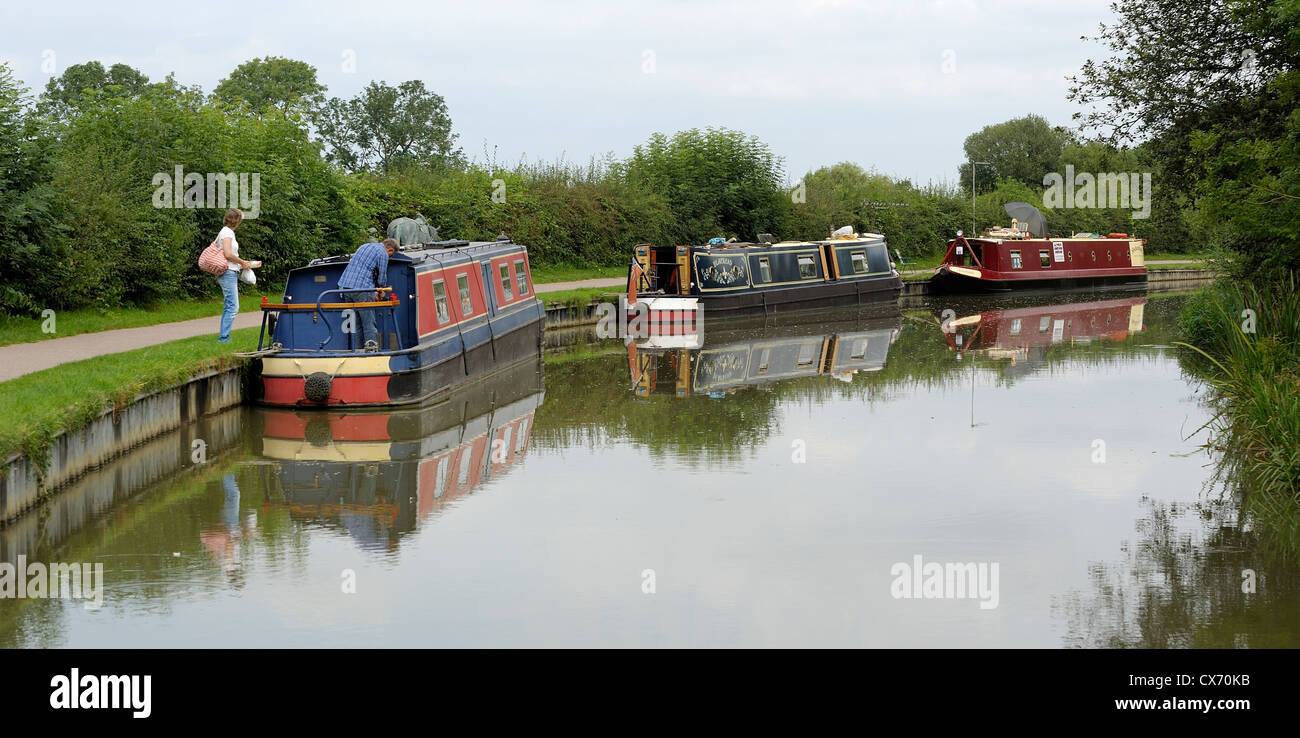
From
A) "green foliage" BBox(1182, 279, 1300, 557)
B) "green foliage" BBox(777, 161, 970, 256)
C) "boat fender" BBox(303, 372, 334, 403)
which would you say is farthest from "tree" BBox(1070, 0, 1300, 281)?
"green foliage" BBox(777, 161, 970, 256)

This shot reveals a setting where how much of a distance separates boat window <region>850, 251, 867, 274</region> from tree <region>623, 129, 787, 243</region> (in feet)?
17.6

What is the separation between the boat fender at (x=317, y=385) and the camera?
1131 cm

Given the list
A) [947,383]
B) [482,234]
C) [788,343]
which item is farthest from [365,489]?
[482,234]

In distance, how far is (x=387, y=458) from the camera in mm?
9844

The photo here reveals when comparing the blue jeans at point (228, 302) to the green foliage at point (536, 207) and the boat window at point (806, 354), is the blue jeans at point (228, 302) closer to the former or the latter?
the boat window at point (806, 354)

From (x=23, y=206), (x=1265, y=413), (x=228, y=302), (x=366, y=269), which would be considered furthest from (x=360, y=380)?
(x=1265, y=413)

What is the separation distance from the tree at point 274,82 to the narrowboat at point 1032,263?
91.5ft

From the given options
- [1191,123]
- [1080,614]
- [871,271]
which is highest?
[1191,123]

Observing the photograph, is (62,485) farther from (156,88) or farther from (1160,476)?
(156,88)

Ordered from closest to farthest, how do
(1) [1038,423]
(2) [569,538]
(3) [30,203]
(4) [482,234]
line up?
(2) [569,538] → (1) [1038,423] → (3) [30,203] → (4) [482,234]

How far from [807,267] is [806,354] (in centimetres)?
663

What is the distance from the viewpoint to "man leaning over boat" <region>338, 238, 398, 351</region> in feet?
38.5

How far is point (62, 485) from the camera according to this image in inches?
320

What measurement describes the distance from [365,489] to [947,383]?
7675 millimetres
